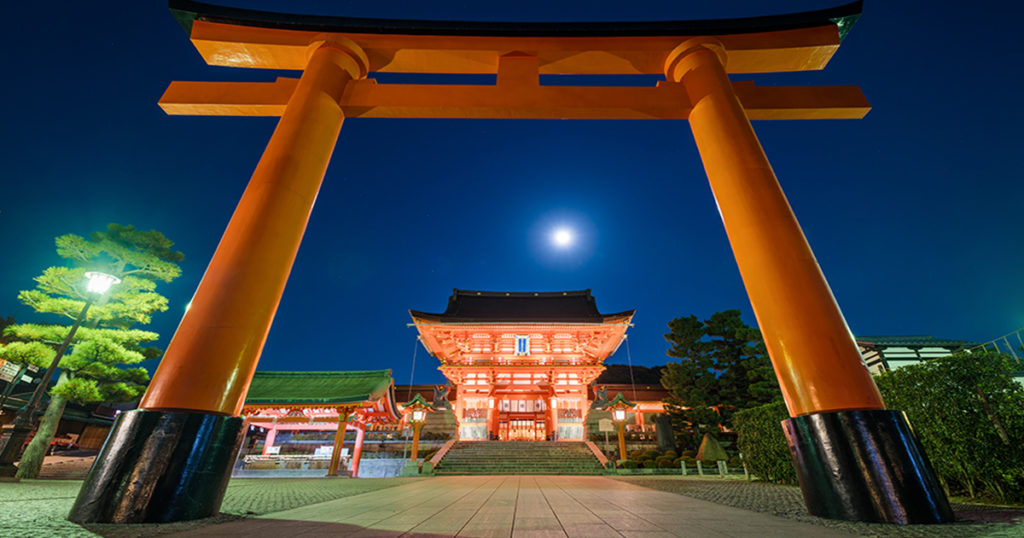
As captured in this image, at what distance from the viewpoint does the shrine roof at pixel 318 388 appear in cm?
1377

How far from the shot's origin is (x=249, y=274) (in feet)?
9.94

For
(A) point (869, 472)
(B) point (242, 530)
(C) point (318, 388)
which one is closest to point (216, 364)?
(B) point (242, 530)

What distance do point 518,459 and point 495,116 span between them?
13.0 m

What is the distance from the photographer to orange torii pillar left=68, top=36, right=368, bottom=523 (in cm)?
227

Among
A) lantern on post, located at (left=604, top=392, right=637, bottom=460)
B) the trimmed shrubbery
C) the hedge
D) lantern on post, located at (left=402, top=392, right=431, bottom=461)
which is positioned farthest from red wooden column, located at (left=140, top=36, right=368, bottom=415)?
lantern on post, located at (left=604, top=392, right=637, bottom=460)

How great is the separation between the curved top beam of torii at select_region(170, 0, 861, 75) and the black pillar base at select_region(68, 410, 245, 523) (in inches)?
175

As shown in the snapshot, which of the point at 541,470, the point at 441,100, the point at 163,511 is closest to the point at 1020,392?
the point at 441,100

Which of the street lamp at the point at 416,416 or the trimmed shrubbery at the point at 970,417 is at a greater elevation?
the street lamp at the point at 416,416

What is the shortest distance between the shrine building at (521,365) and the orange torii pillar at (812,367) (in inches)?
657

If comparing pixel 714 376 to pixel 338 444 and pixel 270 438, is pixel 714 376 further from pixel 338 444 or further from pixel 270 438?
pixel 270 438

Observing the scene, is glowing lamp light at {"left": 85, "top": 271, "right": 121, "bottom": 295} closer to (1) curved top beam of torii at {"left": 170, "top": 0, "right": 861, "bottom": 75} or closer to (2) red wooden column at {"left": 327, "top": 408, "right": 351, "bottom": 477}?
(1) curved top beam of torii at {"left": 170, "top": 0, "right": 861, "bottom": 75}

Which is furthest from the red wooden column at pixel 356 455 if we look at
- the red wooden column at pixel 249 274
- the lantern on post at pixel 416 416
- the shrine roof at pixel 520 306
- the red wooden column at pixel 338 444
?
the red wooden column at pixel 249 274

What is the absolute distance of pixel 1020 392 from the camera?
153 inches

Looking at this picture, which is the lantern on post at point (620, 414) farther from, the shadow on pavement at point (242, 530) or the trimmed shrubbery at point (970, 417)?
the shadow on pavement at point (242, 530)
